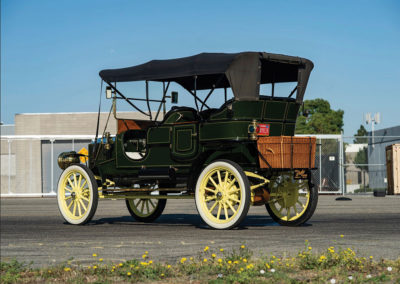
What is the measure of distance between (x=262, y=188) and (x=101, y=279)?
17.7ft

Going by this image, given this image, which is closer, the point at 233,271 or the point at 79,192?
the point at 233,271

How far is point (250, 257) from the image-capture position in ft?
20.2

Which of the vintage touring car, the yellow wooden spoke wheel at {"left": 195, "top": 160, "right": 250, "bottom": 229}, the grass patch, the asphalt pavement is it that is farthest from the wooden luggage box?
the grass patch

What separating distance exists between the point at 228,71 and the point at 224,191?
1908 millimetres

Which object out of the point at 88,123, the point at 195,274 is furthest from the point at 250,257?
the point at 88,123

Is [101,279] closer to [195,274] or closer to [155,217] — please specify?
[195,274]

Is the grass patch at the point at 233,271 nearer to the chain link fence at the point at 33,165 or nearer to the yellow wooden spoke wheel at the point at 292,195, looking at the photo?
the yellow wooden spoke wheel at the point at 292,195

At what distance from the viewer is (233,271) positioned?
5.48m

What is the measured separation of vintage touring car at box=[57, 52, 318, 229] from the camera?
9.80 metres

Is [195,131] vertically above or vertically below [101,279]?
above

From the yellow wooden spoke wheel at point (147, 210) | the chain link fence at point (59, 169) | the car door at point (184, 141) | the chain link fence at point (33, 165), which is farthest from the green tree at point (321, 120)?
the car door at point (184, 141)

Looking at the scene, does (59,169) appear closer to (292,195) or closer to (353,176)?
(292,195)

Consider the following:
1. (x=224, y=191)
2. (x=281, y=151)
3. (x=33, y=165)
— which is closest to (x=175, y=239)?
(x=224, y=191)

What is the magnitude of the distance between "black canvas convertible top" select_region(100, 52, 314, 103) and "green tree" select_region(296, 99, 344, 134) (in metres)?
51.4
